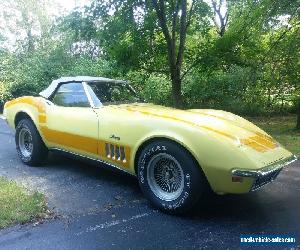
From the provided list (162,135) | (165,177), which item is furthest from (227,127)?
(165,177)

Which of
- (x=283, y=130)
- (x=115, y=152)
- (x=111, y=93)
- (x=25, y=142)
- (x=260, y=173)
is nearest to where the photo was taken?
(x=260, y=173)

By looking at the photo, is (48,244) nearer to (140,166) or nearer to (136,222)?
(136,222)

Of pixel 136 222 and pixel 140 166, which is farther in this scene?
pixel 140 166

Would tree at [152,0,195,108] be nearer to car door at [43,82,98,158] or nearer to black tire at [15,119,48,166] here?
car door at [43,82,98,158]

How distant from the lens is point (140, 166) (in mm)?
4430

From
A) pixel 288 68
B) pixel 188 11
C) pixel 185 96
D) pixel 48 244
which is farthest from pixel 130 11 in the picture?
pixel 48 244

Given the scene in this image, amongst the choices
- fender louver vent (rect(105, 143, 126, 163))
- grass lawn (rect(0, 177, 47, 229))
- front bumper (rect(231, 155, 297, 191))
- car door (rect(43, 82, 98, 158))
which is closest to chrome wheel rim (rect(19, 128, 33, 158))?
car door (rect(43, 82, 98, 158))

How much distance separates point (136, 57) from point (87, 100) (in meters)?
5.06

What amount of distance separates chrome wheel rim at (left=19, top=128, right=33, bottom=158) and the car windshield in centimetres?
153

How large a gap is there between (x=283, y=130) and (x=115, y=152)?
6769mm

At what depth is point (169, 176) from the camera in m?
4.33

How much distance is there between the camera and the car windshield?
18.0 feet

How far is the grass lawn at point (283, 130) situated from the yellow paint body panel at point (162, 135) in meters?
3.40

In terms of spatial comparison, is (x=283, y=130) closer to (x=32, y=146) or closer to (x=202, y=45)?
(x=202, y=45)
